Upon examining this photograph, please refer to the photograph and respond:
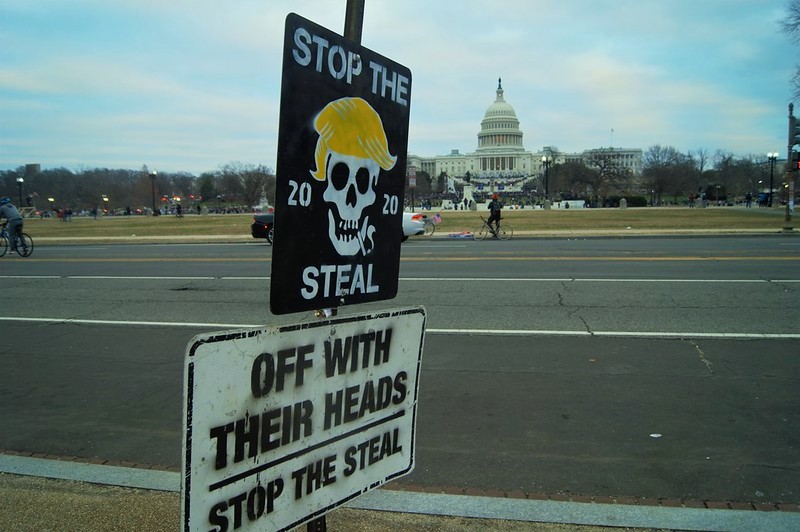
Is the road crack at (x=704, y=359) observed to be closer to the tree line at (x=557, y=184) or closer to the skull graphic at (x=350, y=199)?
the skull graphic at (x=350, y=199)

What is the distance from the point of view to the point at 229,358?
1833 millimetres

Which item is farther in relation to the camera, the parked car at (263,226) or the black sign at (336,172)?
the parked car at (263,226)

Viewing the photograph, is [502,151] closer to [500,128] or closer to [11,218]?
[500,128]

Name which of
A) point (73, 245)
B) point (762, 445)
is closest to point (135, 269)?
point (73, 245)

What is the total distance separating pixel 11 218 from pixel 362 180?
2041 centimetres

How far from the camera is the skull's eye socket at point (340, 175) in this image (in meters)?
2.14

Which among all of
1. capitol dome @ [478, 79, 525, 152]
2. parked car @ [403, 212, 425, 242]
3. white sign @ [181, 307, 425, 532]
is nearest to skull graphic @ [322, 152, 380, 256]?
white sign @ [181, 307, 425, 532]

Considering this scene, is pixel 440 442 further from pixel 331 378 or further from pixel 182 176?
pixel 182 176

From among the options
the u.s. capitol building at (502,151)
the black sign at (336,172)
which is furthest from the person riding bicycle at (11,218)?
the u.s. capitol building at (502,151)

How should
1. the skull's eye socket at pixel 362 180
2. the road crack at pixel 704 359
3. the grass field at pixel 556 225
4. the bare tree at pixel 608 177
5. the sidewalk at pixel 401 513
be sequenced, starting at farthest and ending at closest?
the bare tree at pixel 608 177 < the grass field at pixel 556 225 < the road crack at pixel 704 359 < the sidewalk at pixel 401 513 < the skull's eye socket at pixel 362 180

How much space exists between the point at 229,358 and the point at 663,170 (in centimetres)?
10156

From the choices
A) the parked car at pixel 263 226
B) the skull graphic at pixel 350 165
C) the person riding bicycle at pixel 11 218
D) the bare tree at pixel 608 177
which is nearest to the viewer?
the skull graphic at pixel 350 165

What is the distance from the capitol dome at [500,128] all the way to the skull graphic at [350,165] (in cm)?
15182

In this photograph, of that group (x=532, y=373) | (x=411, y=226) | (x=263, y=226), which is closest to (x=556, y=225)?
(x=411, y=226)
